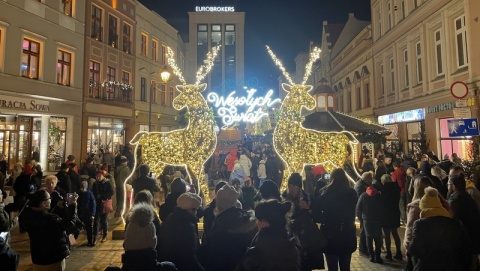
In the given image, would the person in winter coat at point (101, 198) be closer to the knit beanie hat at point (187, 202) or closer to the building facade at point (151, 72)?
the knit beanie hat at point (187, 202)

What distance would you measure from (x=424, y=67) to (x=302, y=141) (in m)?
12.7

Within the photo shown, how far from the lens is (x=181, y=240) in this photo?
11.8ft

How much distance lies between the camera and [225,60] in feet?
155

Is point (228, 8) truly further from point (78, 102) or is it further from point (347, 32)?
point (78, 102)

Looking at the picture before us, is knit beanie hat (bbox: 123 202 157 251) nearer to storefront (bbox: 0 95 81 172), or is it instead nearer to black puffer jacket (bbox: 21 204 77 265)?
black puffer jacket (bbox: 21 204 77 265)

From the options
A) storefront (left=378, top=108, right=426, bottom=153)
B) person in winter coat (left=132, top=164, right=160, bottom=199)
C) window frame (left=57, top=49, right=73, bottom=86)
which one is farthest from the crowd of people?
window frame (left=57, top=49, right=73, bottom=86)

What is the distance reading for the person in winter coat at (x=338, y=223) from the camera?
14.6 feet

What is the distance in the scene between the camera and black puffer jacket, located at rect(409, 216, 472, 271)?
140 inches

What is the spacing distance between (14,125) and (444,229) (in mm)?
18554

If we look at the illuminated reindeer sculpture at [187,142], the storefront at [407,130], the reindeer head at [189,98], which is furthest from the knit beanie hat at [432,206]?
the storefront at [407,130]

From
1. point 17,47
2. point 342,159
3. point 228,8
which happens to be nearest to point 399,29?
point 342,159

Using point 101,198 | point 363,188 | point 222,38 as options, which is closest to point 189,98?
point 101,198

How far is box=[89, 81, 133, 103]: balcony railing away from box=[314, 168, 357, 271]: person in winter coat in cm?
1960

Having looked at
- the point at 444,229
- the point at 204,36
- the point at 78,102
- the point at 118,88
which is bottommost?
the point at 444,229
